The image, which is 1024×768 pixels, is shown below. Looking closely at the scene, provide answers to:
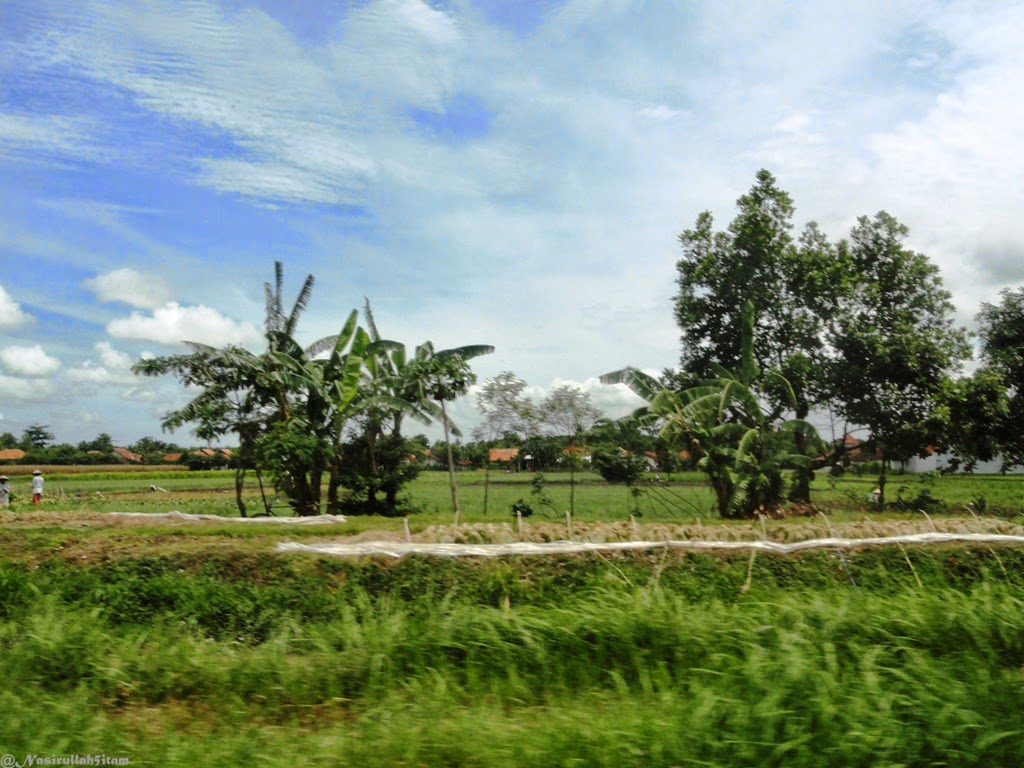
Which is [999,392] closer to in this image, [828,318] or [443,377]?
[828,318]

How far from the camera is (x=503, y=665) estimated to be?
5348 mm

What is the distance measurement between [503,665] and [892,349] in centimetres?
1476

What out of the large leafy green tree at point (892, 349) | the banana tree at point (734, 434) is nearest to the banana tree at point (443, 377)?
the banana tree at point (734, 434)

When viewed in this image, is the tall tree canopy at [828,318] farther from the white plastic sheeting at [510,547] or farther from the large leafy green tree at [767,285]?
the white plastic sheeting at [510,547]

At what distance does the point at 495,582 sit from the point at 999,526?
870 centimetres

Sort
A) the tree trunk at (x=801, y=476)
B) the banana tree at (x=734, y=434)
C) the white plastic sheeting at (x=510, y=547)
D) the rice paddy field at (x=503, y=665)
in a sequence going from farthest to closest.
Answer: the tree trunk at (x=801, y=476)
the banana tree at (x=734, y=434)
the white plastic sheeting at (x=510, y=547)
the rice paddy field at (x=503, y=665)

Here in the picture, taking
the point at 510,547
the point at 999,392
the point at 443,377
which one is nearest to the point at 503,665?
the point at 510,547

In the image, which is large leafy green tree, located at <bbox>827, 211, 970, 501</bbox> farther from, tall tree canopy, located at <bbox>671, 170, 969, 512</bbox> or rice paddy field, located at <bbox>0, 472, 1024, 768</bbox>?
rice paddy field, located at <bbox>0, 472, 1024, 768</bbox>

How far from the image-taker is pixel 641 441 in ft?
54.7

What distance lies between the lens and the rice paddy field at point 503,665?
3.88m

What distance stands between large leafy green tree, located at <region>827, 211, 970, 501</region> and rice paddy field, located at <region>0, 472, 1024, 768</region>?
8484 mm

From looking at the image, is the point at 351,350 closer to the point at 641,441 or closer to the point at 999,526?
the point at 641,441

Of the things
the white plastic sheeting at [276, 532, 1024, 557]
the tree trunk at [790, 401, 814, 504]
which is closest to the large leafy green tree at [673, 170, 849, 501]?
the tree trunk at [790, 401, 814, 504]

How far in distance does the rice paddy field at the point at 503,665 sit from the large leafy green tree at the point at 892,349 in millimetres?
8484
